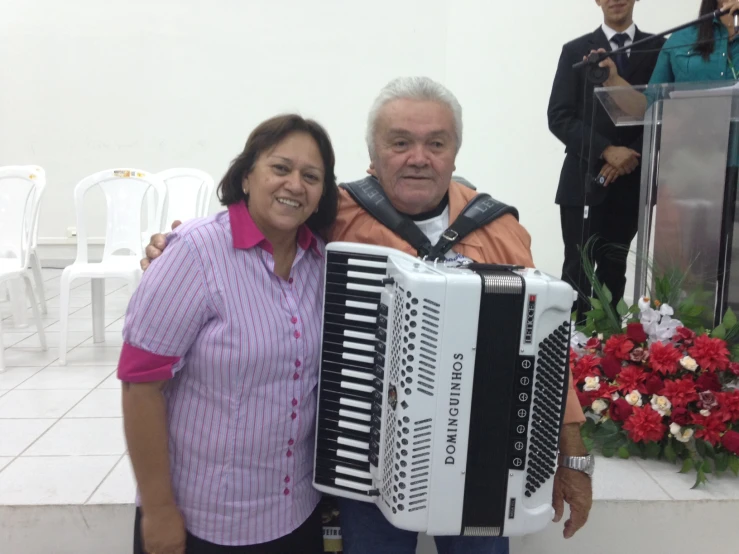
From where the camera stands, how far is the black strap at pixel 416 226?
143 centimetres

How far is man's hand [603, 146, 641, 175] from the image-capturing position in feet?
8.14

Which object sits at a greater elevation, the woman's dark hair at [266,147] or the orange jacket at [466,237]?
the woman's dark hair at [266,147]

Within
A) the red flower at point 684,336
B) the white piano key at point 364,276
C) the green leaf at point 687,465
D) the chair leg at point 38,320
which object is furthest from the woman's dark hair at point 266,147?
the chair leg at point 38,320

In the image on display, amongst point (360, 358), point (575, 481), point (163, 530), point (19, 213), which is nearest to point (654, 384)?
point (575, 481)

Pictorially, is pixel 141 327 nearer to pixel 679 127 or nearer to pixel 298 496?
pixel 298 496

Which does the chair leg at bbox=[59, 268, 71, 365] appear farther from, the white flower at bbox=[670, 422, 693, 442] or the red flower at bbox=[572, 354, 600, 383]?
the white flower at bbox=[670, 422, 693, 442]

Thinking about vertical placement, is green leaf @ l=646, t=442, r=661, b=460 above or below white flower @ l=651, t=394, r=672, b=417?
below

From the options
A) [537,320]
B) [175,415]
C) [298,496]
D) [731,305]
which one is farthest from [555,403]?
[731,305]

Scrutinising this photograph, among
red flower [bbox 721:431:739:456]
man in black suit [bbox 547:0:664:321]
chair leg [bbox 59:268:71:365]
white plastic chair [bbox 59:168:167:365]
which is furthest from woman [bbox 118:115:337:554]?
white plastic chair [bbox 59:168:167:365]

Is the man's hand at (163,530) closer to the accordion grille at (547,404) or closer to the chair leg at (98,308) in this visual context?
the accordion grille at (547,404)

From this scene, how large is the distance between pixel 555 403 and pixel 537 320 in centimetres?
17

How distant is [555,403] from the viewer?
3.92 ft

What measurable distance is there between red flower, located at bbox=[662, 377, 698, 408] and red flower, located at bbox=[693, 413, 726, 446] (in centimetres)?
5

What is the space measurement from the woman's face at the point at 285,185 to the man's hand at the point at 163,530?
58cm
